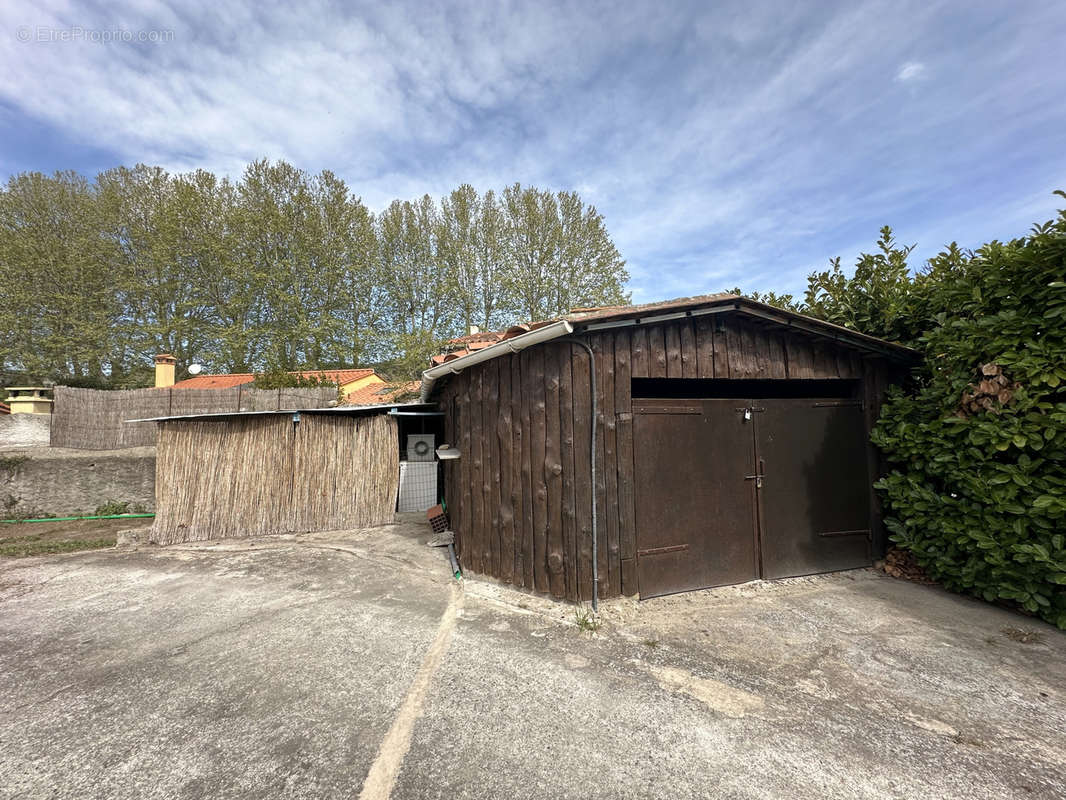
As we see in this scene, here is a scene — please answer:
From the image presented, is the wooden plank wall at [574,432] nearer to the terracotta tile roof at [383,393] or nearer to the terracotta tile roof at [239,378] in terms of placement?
the terracotta tile roof at [383,393]

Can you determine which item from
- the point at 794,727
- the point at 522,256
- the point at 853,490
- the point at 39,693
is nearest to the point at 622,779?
the point at 794,727

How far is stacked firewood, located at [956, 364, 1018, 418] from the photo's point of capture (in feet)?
11.0

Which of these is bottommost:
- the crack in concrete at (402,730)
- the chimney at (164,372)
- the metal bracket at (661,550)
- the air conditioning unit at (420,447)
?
the crack in concrete at (402,730)

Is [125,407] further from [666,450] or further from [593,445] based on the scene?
[666,450]

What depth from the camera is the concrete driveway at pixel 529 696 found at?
6.40 feet

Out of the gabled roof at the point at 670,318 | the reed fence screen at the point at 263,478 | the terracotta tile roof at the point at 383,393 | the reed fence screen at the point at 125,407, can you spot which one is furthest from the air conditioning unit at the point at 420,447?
the gabled roof at the point at 670,318

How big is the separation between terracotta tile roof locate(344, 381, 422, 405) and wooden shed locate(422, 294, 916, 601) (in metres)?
6.70

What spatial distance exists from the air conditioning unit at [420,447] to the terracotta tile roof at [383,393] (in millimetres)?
1896

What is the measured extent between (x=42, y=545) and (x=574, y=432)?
9.12 metres

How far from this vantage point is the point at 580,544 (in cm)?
375

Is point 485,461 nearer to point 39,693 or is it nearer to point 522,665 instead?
point 522,665

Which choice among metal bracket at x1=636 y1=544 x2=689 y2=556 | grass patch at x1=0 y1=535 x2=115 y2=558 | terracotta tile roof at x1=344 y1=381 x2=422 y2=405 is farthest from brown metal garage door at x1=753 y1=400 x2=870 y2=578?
grass patch at x1=0 y1=535 x2=115 y2=558

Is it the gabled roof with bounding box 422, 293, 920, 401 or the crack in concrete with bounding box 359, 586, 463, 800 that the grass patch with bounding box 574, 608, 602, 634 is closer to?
the crack in concrete with bounding box 359, 586, 463, 800

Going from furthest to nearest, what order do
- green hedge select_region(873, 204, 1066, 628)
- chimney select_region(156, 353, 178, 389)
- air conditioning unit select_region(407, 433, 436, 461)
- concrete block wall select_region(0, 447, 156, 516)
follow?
1. chimney select_region(156, 353, 178, 389)
2. air conditioning unit select_region(407, 433, 436, 461)
3. concrete block wall select_region(0, 447, 156, 516)
4. green hedge select_region(873, 204, 1066, 628)
